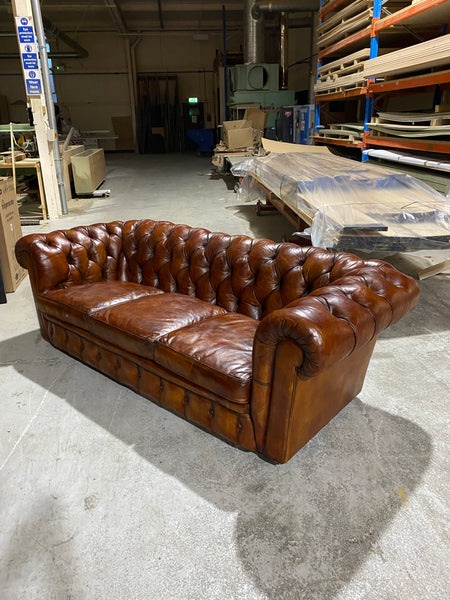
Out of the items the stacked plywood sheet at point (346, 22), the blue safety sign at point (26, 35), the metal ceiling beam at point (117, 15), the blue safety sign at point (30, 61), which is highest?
the metal ceiling beam at point (117, 15)

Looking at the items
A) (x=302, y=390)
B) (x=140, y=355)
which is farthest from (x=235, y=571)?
(x=140, y=355)

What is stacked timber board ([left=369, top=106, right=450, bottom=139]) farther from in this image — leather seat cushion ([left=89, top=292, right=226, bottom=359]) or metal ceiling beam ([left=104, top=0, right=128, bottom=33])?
metal ceiling beam ([left=104, top=0, right=128, bottom=33])

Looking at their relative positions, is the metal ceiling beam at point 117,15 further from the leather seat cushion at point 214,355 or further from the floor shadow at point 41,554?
the floor shadow at point 41,554

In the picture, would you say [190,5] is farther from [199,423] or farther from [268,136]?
[199,423]

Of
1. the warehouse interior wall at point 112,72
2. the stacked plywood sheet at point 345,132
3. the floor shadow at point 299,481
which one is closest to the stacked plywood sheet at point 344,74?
the stacked plywood sheet at point 345,132

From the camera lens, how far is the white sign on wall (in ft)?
17.9

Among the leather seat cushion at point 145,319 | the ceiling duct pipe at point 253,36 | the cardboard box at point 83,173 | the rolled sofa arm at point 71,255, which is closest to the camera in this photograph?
the leather seat cushion at point 145,319

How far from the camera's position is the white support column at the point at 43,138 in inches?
213

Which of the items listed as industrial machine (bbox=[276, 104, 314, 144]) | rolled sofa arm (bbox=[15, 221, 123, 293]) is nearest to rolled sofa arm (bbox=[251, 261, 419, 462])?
rolled sofa arm (bbox=[15, 221, 123, 293])

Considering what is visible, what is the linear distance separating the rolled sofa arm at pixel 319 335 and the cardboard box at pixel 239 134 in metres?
7.41

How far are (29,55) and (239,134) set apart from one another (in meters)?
4.13

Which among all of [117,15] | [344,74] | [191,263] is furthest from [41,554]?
[117,15]

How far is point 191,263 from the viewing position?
8.55 feet

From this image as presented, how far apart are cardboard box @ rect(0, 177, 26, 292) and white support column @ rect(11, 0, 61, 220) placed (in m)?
2.37
